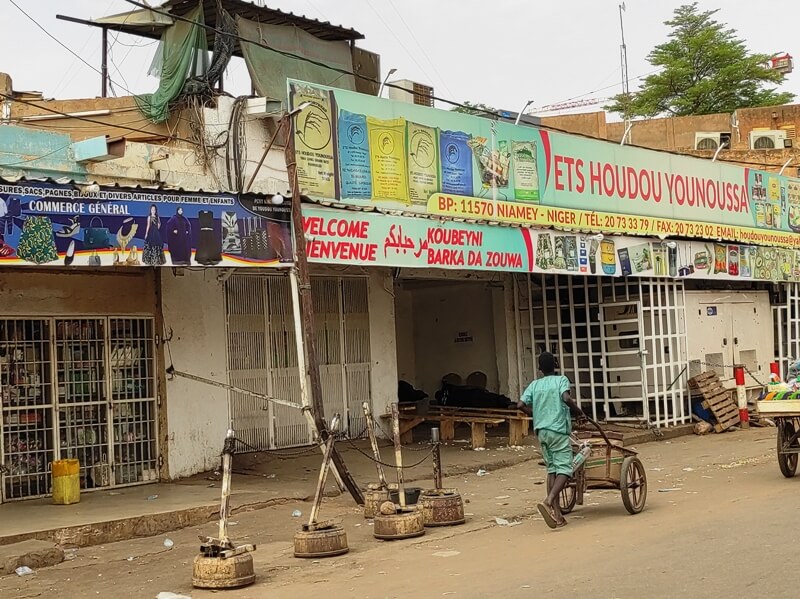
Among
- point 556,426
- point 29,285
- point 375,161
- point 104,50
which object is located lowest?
point 556,426

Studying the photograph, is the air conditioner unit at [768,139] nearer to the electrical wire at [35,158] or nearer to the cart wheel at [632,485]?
the cart wheel at [632,485]

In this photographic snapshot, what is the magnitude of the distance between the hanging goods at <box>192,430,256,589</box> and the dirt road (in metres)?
0.12

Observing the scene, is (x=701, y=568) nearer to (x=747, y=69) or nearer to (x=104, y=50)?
(x=104, y=50)

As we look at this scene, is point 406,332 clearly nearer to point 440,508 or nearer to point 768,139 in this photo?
point 440,508

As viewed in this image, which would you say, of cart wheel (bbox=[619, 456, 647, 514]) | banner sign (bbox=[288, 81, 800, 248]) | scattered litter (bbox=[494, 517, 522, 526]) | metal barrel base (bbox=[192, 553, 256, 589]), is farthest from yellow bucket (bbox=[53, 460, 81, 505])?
cart wheel (bbox=[619, 456, 647, 514])

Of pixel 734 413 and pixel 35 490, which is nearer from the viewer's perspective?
pixel 35 490

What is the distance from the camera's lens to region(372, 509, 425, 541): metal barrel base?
10156 millimetres

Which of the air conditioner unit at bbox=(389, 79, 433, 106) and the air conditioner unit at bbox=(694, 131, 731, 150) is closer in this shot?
the air conditioner unit at bbox=(389, 79, 433, 106)

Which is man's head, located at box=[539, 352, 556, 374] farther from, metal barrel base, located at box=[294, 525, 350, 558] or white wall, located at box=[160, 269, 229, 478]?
white wall, located at box=[160, 269, 229, 478]

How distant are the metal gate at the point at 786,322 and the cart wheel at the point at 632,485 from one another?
46.4 feet

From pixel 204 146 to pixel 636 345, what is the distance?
10042 mm

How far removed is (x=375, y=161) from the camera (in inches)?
580

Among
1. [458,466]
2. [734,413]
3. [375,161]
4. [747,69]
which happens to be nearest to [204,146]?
[375,161]

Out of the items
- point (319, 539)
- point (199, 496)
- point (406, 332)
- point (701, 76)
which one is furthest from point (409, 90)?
point (701, 76)
